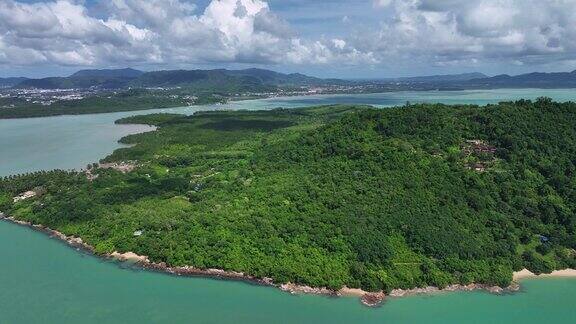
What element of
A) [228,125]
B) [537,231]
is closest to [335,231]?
[537,231]

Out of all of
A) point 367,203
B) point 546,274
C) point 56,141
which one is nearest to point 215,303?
point 367,203

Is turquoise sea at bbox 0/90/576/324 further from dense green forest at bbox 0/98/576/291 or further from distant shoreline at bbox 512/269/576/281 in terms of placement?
dense green forest at bbox 0/98/576/291

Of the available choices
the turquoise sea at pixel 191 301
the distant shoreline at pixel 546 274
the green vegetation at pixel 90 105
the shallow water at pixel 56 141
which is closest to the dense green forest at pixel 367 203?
the distant shoreline at pixel 546 274

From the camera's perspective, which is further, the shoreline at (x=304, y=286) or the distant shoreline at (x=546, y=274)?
the distant shoreline at (x=546, y=274)

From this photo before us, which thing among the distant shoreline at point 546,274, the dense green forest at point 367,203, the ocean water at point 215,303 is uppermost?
the dense green forest at point 367,203

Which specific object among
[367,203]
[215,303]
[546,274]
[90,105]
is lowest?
[215,303]

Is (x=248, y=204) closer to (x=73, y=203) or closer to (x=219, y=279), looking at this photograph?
(x=219, y=279)

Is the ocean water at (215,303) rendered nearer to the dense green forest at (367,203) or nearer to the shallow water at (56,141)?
the dense green forest at (367,203)

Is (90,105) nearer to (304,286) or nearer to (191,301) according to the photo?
(191,301)

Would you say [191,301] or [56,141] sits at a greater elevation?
[56,141]
